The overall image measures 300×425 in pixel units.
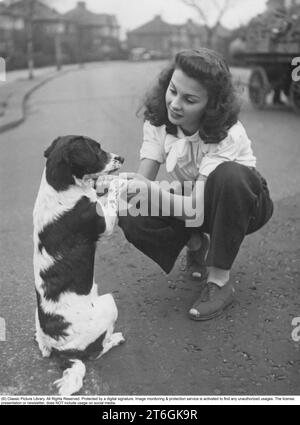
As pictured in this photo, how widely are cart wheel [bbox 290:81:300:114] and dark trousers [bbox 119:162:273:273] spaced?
261 inches

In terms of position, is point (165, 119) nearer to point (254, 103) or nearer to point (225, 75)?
point (225, 75)

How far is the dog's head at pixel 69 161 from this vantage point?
2115 millimetres

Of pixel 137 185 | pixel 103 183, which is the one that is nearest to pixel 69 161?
pixel 103 183

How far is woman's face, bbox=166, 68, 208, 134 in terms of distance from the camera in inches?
96.3

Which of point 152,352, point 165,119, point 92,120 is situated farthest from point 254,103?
point 152,352

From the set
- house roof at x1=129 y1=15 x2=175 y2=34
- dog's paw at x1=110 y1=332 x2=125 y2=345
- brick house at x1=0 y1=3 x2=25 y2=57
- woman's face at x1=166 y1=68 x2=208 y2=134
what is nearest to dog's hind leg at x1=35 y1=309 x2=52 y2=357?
dog's paw at x1=110 y1=332 x2=125 y2=345

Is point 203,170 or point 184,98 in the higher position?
point 184,98

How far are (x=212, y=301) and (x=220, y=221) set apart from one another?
430mm

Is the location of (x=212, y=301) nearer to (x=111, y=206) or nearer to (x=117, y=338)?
(x=117, y=338)

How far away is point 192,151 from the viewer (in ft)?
8.91

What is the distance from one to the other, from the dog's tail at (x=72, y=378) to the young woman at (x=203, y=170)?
71cm

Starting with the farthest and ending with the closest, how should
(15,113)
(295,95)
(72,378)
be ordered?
(15,113) → (295,95) → (72,378)

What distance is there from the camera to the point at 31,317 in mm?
2686
